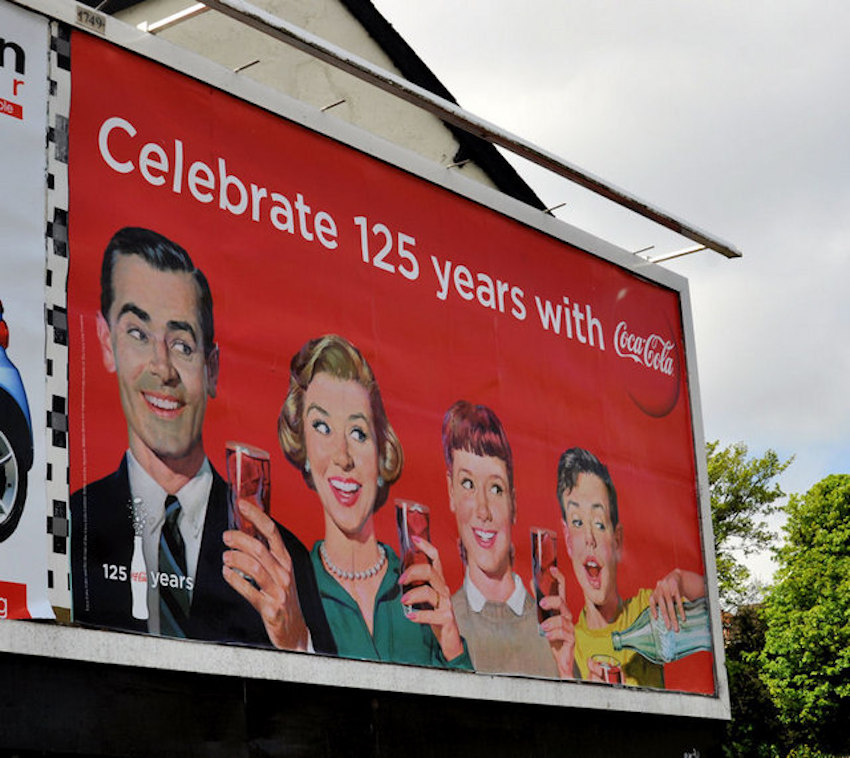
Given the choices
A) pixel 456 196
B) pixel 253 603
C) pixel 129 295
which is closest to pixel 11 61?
pixel 129 295

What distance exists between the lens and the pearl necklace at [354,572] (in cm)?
730

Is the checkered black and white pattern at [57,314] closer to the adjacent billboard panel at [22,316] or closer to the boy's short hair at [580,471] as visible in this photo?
the adjacent billboard panel at [22,316]

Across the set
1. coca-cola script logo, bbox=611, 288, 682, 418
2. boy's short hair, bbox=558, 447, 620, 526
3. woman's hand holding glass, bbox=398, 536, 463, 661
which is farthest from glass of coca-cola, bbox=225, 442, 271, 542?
coca-cola script logo, bbox=611, 288, 682, 418

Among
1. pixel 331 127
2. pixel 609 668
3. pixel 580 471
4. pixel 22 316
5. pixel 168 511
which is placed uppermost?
pixel 331 127

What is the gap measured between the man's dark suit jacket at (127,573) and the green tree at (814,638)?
24.7 metres

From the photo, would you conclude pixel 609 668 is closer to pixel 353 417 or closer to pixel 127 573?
pixel 353 417

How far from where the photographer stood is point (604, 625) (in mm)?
9203

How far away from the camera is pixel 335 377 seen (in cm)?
762

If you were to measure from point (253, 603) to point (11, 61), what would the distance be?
8.89 feet

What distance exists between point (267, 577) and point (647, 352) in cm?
439

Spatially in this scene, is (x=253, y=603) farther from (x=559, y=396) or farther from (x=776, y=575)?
(x=776, y=575)

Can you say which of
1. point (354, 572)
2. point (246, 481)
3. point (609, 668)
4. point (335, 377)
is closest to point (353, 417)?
point (335, 377)

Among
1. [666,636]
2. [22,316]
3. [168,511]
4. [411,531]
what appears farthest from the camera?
[666,636]

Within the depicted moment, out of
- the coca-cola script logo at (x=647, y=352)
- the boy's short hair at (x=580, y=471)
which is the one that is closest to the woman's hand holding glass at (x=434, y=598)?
the boy's short hair at (x=580, y=471)
